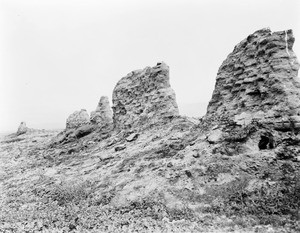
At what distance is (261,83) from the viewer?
16.3 meters

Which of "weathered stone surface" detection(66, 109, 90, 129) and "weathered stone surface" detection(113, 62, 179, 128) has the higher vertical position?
"weathered stone surface" detection(113, 62, 179, 128)

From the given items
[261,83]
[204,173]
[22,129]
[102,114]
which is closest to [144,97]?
[102,114]

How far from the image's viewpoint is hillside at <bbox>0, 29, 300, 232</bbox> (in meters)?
11.7

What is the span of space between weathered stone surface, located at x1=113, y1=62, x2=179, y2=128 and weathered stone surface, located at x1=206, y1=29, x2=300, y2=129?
6470 mm

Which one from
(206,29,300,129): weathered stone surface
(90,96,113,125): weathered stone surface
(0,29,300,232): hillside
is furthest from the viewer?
(90,96,113,125): weathered stone surface

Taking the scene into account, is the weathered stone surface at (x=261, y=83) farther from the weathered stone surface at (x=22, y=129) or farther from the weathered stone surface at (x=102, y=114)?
the weathered stone surface at (x=22, y=129)

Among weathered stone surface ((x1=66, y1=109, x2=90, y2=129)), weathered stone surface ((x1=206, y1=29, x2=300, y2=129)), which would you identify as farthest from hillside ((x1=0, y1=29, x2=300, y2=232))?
weathered stone surface ((x1=66, y1=109, x2=90, y2=129))

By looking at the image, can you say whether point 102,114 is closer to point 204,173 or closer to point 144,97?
point 144,97

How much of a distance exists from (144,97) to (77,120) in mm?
14871

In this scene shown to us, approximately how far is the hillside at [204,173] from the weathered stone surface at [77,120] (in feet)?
42.8

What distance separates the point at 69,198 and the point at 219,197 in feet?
32.6

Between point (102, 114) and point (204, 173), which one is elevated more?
point (102, 114)

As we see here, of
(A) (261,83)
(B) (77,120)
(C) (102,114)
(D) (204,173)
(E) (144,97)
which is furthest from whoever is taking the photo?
(B) (77,120)

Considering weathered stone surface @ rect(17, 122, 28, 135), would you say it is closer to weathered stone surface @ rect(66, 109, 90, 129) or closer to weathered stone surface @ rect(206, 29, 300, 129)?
weathered stone surface @ rect(66, 109, 90, 129)
